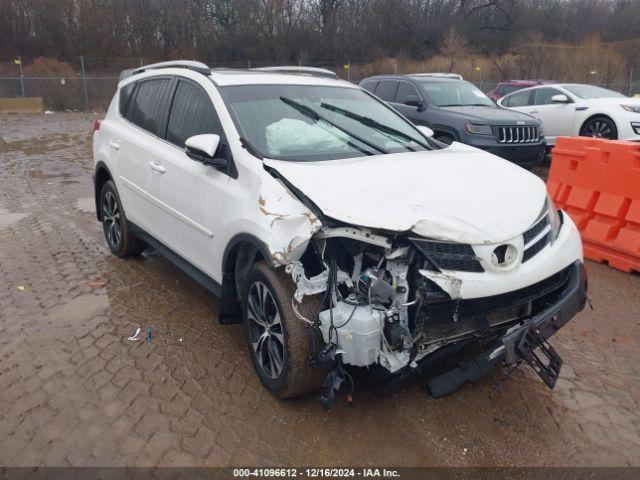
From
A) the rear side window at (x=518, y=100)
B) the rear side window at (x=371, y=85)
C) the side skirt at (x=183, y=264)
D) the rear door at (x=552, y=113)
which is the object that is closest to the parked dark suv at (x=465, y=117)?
the rear side window at (x=371, y=85)

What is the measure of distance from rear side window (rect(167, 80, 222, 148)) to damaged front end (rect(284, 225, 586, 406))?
1.47m

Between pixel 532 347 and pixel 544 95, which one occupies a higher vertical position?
pixel 544 95

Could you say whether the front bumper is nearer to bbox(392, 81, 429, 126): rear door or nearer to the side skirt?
bbox(392, 81, 429, 126): rear door

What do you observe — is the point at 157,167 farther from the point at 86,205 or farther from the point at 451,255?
the point at 86,205

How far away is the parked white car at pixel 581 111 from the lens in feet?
33.1

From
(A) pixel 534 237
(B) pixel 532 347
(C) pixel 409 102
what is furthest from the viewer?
(C) pixel 409 102

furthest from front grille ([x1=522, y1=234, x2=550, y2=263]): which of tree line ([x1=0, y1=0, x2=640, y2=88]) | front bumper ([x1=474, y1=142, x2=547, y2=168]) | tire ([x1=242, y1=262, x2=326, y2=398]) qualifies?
tree line ([x1=0, y1=0, x2=640, y2=88])

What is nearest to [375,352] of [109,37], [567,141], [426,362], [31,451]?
[426,362]

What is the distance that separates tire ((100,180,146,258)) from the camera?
17.7ft

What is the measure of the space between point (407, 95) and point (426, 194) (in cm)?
780

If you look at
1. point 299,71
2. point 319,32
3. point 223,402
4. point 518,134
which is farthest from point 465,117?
point 319,32

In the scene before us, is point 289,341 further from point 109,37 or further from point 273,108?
point 109,37

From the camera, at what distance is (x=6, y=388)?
3.42 metres

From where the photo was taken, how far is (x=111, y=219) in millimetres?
5797
